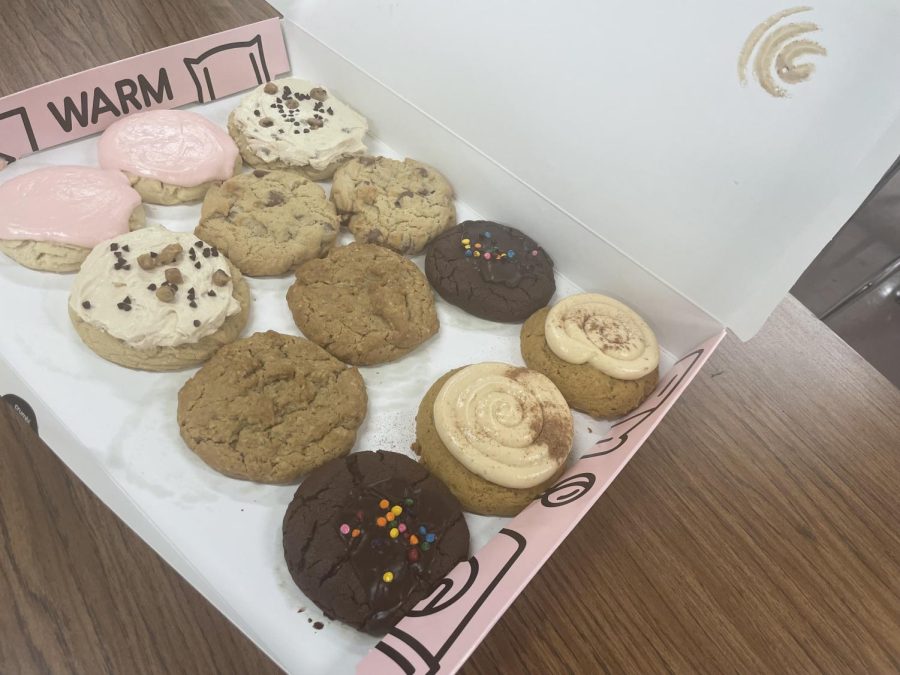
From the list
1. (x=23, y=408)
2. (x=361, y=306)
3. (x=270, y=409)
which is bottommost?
(x=23, y=408)

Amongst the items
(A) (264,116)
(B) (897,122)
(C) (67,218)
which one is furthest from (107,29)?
(B) (897,122)

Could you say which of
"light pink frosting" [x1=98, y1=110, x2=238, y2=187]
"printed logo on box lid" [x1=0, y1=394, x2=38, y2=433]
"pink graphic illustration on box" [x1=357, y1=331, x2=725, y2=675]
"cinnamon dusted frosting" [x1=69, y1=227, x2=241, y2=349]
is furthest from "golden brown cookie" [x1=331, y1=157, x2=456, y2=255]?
"printed logo on box lid" [x1=0, y1=394, x2=38, y2=433]

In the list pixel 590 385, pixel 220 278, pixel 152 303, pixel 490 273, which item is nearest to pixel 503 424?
pixel 590 385

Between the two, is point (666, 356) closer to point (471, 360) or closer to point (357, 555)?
point (471, 360)

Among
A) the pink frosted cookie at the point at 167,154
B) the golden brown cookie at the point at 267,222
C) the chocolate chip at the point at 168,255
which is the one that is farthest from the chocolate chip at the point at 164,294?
the pink frosted cookie at the point at 167,154

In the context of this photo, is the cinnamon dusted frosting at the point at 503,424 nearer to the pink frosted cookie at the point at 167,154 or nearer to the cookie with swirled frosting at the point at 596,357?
the cookie with swirled frosting at the point at 596,357

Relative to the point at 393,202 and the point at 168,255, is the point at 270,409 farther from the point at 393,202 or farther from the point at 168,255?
the point at 393,202
